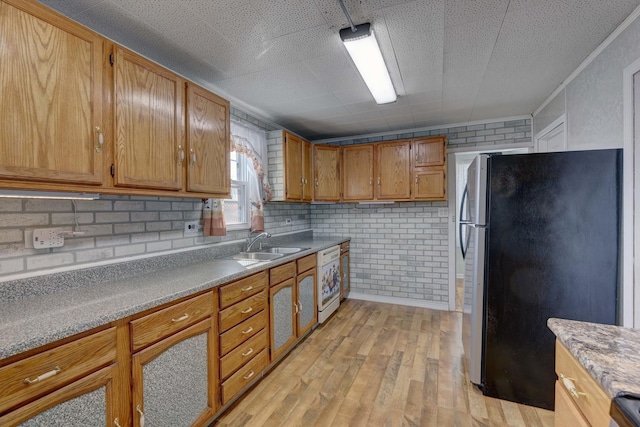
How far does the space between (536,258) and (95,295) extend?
8.44ft

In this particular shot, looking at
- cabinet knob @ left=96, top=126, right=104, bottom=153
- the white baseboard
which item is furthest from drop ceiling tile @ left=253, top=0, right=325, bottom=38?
the white baseboard

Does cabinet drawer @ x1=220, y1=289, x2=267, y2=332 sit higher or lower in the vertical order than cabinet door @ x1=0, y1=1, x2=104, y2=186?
lower

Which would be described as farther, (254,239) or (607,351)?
(254,239)

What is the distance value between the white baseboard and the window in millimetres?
2087

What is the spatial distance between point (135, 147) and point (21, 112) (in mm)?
471

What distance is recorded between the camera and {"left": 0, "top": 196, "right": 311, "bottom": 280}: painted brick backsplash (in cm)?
139

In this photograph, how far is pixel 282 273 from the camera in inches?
96.1

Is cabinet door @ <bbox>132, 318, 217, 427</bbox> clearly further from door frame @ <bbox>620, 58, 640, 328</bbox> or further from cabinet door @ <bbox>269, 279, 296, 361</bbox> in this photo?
door frame @ <bbox>620, 58, 640, 328</bbox>

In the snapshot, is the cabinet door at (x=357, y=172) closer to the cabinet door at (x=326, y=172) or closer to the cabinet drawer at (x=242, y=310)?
the cabinet door at (x=326, y=172)

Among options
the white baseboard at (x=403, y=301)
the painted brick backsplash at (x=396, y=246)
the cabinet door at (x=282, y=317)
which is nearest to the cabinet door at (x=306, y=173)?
the painted brick backsplash at (x=396, y=246)

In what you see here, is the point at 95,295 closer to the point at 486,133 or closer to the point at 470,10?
the point at 470,10

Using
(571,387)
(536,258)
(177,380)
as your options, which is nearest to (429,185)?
(536,258)

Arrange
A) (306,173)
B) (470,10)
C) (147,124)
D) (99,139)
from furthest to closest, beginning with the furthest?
(306,173)
(147,124)
(470,10)
(99,139)

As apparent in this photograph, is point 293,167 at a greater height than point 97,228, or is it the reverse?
point 293,167
